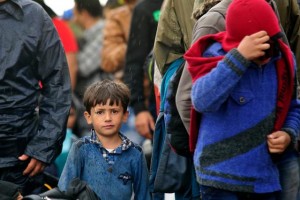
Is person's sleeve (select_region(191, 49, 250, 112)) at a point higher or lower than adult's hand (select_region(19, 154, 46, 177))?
higher

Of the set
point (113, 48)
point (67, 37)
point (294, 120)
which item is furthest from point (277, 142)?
point (67, 37)

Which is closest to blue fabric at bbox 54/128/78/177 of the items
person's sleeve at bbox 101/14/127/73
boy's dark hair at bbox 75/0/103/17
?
person's sleeve at bbox 101/14/127/73

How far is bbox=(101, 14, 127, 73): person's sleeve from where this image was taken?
12.8 m

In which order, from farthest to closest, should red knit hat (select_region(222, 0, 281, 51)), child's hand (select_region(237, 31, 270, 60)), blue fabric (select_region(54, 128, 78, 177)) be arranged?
blue fabric (select_region(54, 128, 78, 177)) < red knit hat (select_region(222, 0, 281, 51)) < child's hand (select_region(237, 31, 270, 60))

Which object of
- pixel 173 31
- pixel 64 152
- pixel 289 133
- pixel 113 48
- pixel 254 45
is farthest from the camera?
pixel 113 48

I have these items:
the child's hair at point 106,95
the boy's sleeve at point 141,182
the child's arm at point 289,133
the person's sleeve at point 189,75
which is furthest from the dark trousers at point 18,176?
the child's arm at point 289,133

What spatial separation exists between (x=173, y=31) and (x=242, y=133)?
150 cm

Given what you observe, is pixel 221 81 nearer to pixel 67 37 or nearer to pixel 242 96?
pixel 242 96

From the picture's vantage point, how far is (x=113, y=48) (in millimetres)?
12891

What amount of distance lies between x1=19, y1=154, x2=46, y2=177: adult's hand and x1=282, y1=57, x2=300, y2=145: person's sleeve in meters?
2.31

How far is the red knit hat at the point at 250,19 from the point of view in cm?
684

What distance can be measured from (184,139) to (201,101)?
0.67m

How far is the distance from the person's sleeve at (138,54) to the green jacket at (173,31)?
2.75m

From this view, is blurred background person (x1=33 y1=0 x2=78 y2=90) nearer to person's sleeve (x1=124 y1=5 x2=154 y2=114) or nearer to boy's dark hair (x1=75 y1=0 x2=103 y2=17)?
boy's dark hair (x1=75 y1=0 x2=103 y2=17)
